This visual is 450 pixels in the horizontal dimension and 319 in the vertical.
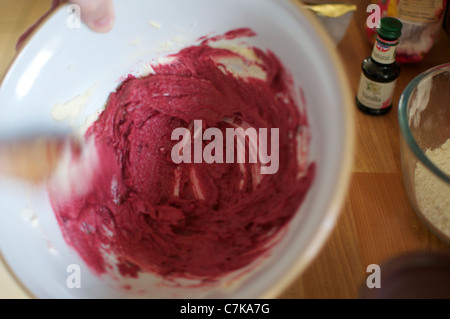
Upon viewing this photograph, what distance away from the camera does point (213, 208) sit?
0.79m

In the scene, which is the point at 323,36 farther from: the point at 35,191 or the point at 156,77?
the point at 35,191

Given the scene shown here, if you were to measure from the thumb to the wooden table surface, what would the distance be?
0.47 metres

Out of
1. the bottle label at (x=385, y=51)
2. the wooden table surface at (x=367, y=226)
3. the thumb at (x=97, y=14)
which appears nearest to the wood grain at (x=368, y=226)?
the wooden table surface at (x=367, y=226)

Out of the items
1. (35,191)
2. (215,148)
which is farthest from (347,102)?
(35,191)

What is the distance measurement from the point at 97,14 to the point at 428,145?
69 cm

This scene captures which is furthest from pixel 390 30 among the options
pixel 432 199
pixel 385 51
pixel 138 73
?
pixel 138 73

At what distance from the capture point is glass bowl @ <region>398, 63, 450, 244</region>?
0.71m

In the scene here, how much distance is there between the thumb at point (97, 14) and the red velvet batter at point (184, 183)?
115mm

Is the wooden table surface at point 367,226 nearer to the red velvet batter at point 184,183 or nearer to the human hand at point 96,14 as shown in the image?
the red velvet batter at point 184,183

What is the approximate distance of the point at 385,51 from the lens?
871 millimetres

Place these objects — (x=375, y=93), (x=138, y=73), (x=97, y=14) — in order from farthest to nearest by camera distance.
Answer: (x=375, y=93) < (x=138, y=73) < (x=97, y=14)

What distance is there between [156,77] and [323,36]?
349 millimetres

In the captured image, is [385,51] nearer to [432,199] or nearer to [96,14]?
[432,199]

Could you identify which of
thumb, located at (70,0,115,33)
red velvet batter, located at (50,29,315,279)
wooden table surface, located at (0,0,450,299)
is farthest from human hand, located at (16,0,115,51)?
wooden table surface, located at (0,0,450,299)
